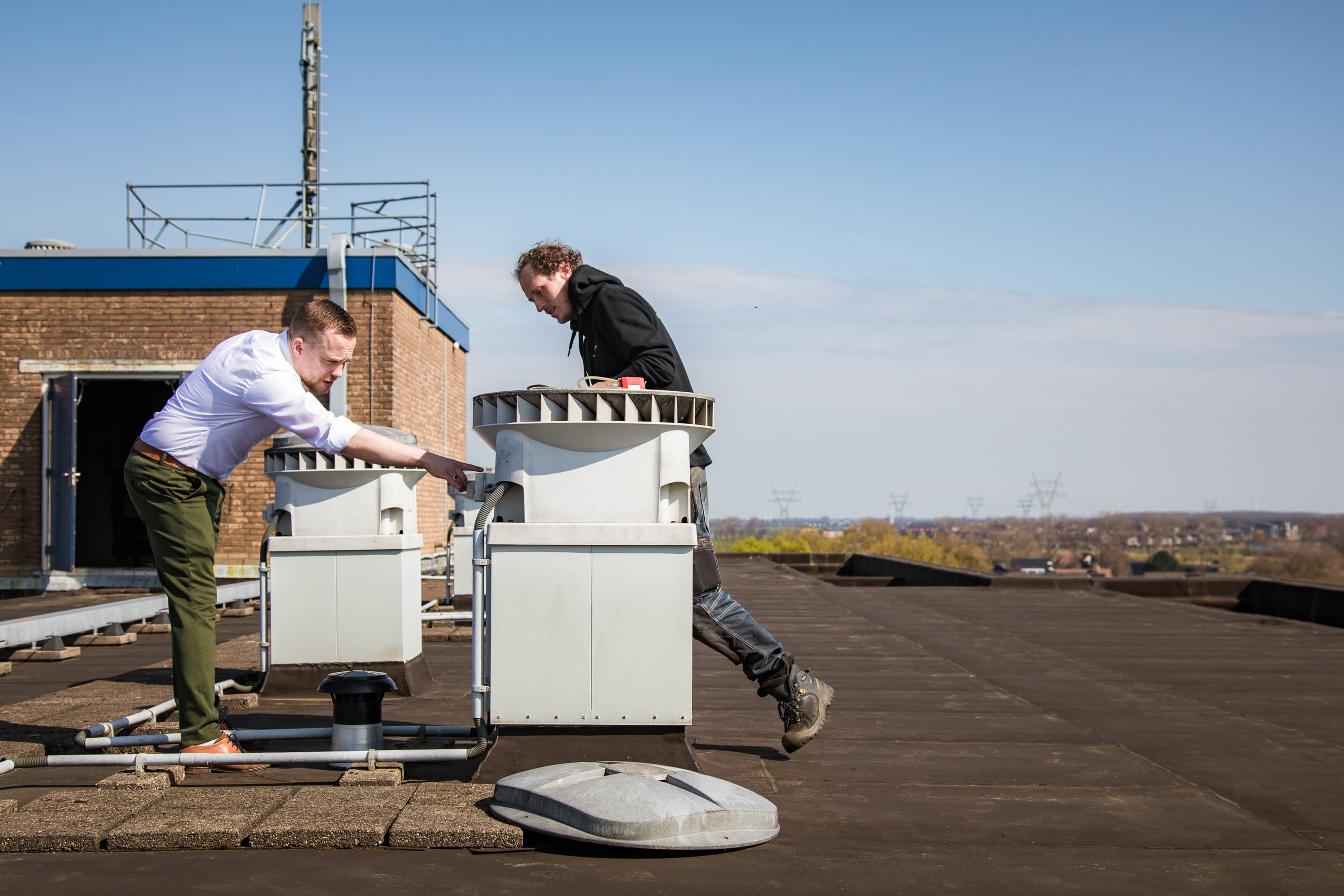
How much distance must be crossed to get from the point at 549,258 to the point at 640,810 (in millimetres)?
2166

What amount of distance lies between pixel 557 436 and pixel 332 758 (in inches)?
52.1

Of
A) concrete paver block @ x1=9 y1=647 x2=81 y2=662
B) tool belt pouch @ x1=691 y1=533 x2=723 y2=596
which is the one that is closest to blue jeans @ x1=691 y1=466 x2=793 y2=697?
tool belt pouch @ x1=691 y1=533 x2=723 y2=596

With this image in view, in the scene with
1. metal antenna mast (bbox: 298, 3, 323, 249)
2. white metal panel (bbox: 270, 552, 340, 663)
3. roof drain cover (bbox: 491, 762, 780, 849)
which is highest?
metal antenna mast (bbox: 298, 3, 323, 249)

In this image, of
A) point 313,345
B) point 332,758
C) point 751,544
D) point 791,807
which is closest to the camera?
point 791,807

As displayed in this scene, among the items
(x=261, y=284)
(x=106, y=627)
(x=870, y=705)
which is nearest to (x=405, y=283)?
(x=261, y=284)

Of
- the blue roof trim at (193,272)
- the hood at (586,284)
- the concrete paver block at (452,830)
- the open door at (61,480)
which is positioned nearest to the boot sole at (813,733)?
the concrete paver block at (452,830)

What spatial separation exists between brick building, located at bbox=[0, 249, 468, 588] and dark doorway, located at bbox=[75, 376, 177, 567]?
3318 mm

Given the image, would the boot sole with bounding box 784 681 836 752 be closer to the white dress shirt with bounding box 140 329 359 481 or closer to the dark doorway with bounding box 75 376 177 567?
the white dress shirt with bounding box 140 329 359 481

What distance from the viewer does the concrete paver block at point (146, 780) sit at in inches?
135

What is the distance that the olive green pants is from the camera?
384 cm

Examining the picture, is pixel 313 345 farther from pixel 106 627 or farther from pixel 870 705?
pixel 106 627

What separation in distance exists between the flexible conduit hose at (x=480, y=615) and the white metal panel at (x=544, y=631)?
0.05 meters

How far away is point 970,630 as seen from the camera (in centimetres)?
933

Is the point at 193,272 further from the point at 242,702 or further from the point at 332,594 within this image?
the point at 242,702
